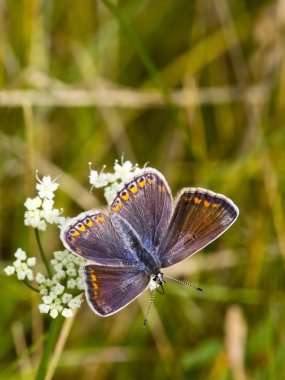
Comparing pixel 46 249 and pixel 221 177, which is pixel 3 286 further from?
pixel 221 177

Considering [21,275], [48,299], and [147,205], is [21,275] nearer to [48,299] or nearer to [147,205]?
[48,299]

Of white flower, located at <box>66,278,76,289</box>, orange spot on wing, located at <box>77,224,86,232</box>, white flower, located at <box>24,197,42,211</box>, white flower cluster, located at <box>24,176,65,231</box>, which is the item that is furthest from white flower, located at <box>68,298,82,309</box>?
white flower, located at <box>24,197,42,211</box>

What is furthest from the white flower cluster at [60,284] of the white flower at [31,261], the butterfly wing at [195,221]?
the butterfly wing at [195,221]

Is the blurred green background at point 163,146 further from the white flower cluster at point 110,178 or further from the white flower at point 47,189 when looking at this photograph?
the white flower at point 47,189

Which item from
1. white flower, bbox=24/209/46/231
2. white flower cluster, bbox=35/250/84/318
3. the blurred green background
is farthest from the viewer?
the blurred green background

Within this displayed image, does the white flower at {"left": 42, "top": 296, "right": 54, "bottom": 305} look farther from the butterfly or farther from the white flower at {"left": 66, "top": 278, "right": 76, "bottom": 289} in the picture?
the butterfly

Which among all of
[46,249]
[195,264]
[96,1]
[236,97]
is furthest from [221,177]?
[96,1]
